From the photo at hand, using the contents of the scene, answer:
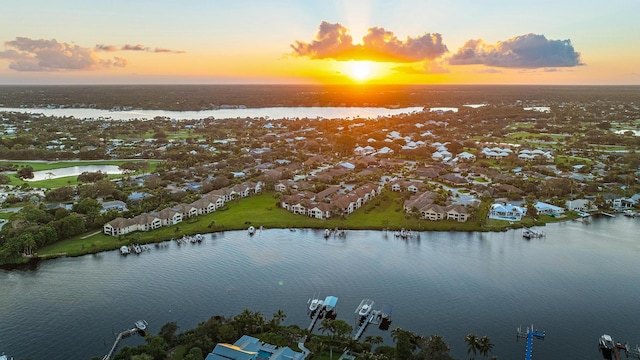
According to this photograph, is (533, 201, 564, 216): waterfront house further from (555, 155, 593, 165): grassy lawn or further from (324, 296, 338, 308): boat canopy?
(324, 296, 338, 308): boat canopy

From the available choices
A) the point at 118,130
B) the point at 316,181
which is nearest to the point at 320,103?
the point at 118,130

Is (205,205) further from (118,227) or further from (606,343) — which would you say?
(606,343)

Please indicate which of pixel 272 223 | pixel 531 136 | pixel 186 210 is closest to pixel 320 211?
pixel 272 223

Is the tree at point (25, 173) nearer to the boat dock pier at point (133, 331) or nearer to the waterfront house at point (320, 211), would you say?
the waterfront house at point (320, 211)

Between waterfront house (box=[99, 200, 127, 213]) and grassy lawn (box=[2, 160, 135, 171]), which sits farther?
grassy lawn (box=[2, 160, 135, 171])

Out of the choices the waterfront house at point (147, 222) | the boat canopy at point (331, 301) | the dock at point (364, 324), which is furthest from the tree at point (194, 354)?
the waterfront house at point (147, 222)

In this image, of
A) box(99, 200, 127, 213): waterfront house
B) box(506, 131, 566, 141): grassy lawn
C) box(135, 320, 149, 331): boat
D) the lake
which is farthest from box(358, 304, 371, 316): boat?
box(506, 131, 566, 141): grassy lawn

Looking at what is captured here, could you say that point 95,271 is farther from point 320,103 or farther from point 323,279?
point 320,103
